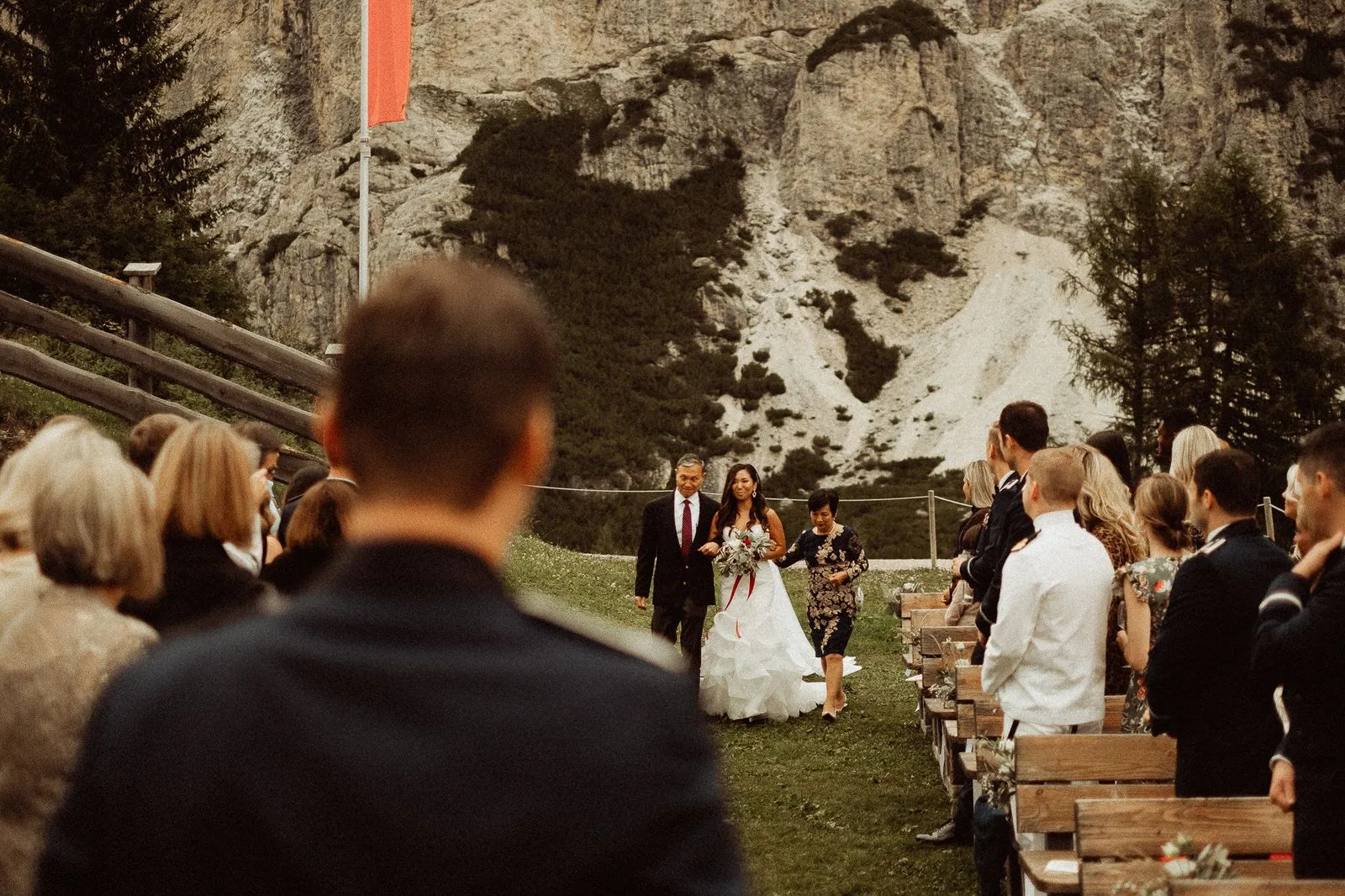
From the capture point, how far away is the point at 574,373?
5888 cm

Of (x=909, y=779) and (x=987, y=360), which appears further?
(x=987, y=360)

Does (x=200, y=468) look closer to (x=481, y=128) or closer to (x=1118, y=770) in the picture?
(x=1118, y=770)

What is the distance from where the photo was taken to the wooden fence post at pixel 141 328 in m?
8.48

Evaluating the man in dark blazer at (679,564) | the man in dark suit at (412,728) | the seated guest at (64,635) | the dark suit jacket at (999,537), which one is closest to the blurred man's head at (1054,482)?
the dark suit jacket at (999,537)

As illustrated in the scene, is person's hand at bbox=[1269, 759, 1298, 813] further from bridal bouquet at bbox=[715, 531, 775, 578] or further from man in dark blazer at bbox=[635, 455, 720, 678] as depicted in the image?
bridal bouquet at bbox=[715, 531, 775, 578]

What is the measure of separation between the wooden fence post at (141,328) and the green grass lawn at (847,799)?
16.2ft

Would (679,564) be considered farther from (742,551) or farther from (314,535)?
(314,535)

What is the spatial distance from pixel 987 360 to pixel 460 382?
188ft

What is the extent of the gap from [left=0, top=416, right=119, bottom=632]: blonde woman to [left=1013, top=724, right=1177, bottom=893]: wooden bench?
3.64m

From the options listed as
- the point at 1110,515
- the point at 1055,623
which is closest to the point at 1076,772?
the point at 1055,623

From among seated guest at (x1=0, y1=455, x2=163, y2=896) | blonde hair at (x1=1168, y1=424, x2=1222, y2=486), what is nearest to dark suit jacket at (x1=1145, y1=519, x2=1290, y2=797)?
blonde hair at (x1=1168, y1=424, x2=1222, y2=486)

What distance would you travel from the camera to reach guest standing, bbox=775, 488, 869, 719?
37.5 feet

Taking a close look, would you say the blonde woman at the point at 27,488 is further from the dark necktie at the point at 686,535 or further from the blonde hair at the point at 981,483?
the dark necktie at the point at 686,535

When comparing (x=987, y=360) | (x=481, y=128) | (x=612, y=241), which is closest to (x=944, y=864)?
(x=987, y=360)
